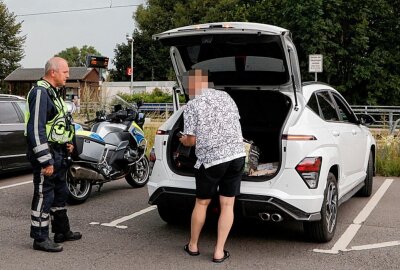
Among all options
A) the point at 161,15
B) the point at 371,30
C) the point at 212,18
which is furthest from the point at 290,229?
the point at 161,15

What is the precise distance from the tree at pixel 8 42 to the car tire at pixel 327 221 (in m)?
53.1

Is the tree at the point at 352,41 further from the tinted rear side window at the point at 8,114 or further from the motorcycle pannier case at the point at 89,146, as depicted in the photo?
the motorcycle pannier case at the point at 89,146

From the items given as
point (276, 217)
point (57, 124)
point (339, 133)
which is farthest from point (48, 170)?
point (339, 133)

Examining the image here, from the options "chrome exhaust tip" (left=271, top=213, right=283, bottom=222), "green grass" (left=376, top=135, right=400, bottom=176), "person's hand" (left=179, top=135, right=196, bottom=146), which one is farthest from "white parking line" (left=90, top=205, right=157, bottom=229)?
"green grass" (left=376, top=135, right=400, bottom=176)

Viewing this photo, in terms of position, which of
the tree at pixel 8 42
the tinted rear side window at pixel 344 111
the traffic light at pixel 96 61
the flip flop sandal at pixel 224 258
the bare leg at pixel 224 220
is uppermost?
the tree at pixel 8 42

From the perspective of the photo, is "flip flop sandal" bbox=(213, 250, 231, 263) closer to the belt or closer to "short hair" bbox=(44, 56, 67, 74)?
the belt

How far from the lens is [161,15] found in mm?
56781

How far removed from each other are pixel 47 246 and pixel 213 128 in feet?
6.70

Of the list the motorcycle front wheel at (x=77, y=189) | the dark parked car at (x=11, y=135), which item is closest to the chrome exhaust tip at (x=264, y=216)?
the motorcycle front wheel at (x=77, y=189)

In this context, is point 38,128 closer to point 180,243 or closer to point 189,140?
point 189,140

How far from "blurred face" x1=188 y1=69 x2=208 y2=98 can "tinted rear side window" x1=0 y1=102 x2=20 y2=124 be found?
18.2 ft

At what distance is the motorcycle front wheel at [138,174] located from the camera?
8.66m

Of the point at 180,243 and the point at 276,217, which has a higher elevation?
the point at 276,217

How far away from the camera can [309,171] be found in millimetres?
4977
